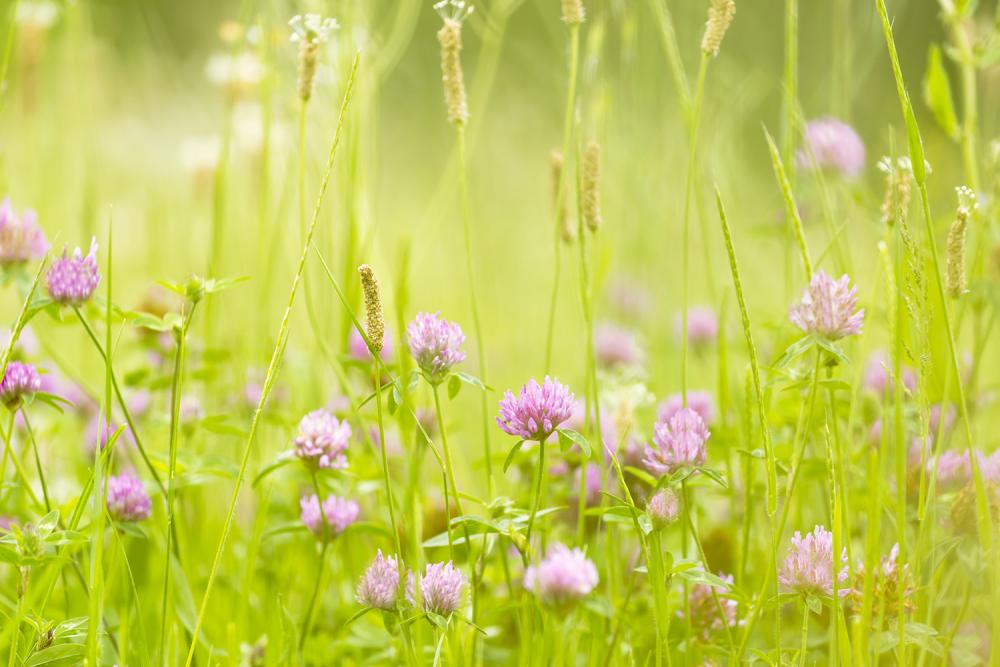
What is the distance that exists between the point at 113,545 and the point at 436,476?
1.89 feet

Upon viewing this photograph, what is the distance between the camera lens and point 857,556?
0.91 m

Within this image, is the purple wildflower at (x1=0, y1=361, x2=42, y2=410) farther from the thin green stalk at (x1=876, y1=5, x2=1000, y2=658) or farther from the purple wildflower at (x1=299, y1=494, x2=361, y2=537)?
the thin green stalk at (x1=876, y1=5, x2=1000, y2=658)

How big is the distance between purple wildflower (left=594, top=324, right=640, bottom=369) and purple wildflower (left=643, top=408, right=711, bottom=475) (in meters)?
0.75

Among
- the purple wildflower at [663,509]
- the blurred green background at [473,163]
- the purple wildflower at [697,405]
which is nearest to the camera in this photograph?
the purple wildflower at [663,509]

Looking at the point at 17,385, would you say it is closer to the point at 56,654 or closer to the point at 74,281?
the point at 74,281

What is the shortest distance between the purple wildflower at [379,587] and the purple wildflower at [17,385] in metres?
0.28

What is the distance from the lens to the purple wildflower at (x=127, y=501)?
0.83 meters

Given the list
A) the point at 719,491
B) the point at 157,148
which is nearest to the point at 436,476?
the point at 719,491

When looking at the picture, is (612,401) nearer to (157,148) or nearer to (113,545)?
(113,545)

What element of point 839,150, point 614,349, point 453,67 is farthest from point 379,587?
point 614,349

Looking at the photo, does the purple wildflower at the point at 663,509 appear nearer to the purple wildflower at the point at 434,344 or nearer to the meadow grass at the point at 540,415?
the meadow grass at the point at 540,415

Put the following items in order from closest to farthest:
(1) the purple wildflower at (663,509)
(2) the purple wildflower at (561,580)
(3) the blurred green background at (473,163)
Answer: (2) the purple wildflower at (561,580) → (1) the purple wildflower at (663,509) → (3) the blurred green background at (473,163)

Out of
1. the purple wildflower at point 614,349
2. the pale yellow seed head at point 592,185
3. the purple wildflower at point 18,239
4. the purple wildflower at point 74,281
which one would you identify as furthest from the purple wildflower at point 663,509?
the purple wildflower at point 614,349

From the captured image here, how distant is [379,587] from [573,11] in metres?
0.46
